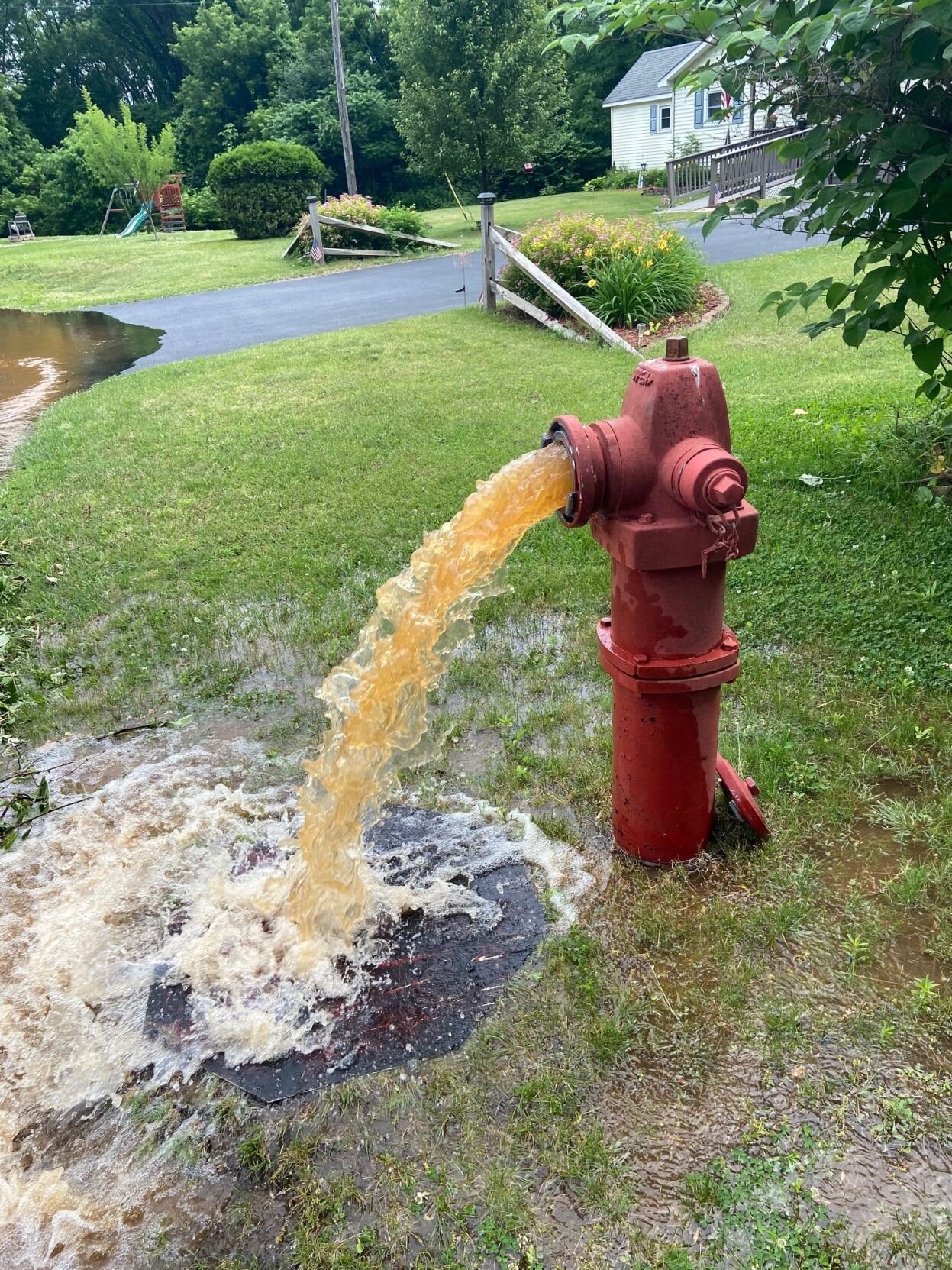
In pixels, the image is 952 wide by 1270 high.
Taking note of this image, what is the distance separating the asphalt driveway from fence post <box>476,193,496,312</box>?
928 millimetres

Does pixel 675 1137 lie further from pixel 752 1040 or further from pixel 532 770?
pixel 532 770

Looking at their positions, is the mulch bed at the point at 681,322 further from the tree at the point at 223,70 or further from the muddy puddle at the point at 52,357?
the tree at the point at 223,70

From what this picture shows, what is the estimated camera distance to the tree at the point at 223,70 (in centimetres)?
3619

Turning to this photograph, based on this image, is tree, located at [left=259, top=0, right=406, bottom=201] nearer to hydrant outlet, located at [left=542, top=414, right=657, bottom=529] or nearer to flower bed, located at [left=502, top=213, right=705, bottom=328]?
flower bed, located at [left=502, top=213, right=705, bottom=328]

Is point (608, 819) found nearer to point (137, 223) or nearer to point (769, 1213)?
point (769, 1213)

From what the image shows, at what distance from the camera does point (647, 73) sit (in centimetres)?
3272

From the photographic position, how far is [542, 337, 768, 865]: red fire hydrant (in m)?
2.08

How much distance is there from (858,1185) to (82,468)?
670 cm

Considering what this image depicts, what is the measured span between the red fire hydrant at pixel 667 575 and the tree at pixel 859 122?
1.43 metres

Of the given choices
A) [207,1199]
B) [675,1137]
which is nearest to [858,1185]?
[675,1137]

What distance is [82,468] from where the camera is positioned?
6801 mm

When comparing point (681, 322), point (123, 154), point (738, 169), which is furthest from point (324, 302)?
point (123, 154)

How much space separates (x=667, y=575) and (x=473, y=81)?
2425 cm

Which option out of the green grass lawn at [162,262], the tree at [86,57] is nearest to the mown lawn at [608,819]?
the green grass lawn at [162,262]
